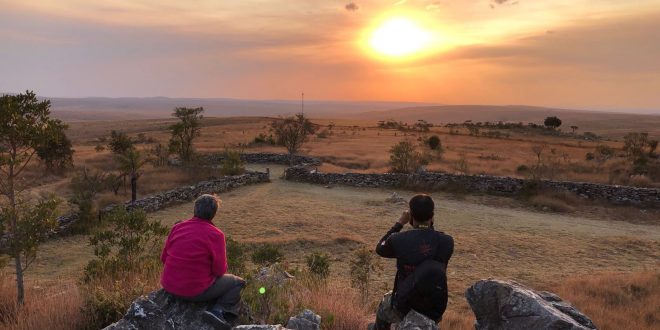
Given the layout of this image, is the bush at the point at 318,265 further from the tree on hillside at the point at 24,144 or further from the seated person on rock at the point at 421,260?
the seated person on rock at the point at 421,260

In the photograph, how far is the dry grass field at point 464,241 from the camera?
34.7 ft

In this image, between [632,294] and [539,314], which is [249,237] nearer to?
[632,294]

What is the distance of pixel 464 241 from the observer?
14828 mm

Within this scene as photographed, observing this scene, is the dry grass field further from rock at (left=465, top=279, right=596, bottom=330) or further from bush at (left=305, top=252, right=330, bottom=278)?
rock at (left=465, top=279, right=596, bottom=330)

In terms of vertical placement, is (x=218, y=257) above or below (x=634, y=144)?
above

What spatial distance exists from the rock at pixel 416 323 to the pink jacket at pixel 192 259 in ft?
6.77

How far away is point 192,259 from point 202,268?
0.49 ft

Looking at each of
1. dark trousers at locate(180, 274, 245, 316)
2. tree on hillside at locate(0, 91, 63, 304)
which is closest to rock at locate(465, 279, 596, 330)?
dark trousers at locate(180, 274, 245, 316)

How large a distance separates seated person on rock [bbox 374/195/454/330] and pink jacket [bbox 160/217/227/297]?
5.97ft

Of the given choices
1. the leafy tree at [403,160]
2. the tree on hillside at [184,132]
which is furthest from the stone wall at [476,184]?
the tree on hillside at [184,132]

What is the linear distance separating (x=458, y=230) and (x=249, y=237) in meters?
7.61

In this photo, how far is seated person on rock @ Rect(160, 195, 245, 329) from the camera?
473 centimetres

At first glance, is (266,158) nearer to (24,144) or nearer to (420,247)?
(24,144)

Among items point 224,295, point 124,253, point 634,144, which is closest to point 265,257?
point 124,253
